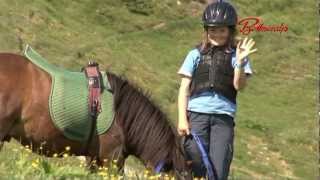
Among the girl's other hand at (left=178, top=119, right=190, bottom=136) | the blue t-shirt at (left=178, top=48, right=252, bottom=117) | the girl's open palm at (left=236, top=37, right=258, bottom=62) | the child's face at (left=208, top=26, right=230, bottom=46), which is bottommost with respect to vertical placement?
the girl's other hand at (left=178, top=119, right=190, bottom=136)

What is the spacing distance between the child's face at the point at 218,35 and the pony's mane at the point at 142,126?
1.16 m

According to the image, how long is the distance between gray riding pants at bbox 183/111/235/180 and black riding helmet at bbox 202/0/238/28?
695 millimetres

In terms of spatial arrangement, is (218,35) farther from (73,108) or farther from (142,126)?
(73,108)

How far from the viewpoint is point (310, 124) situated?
16.3 meters

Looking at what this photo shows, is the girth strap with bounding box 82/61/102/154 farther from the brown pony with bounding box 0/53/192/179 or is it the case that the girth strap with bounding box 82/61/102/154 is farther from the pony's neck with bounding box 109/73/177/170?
the pony's neck with bounding box 109/73/177/170

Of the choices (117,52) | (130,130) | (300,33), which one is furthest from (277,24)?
(130,130)

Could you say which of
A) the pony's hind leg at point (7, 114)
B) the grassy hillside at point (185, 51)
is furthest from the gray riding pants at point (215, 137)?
the grassy hillside at point (185, 51)

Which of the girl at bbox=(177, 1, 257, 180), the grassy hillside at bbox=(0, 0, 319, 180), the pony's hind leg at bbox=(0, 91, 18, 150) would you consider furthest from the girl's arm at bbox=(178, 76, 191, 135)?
the grassy hillside at bbox=(0, 0, 319, 180)

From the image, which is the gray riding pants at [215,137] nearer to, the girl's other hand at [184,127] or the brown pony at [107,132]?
the girl's other hand at [184,127]

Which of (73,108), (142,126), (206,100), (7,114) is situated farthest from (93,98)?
(206,100)

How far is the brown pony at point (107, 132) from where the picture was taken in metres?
5.83

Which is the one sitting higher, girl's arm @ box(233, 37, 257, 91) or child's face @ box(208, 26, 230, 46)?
child's face @ box(208, 26, 230, 46)

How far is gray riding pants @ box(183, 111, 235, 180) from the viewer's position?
5281 mm

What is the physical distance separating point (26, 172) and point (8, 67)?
181 centimetres
